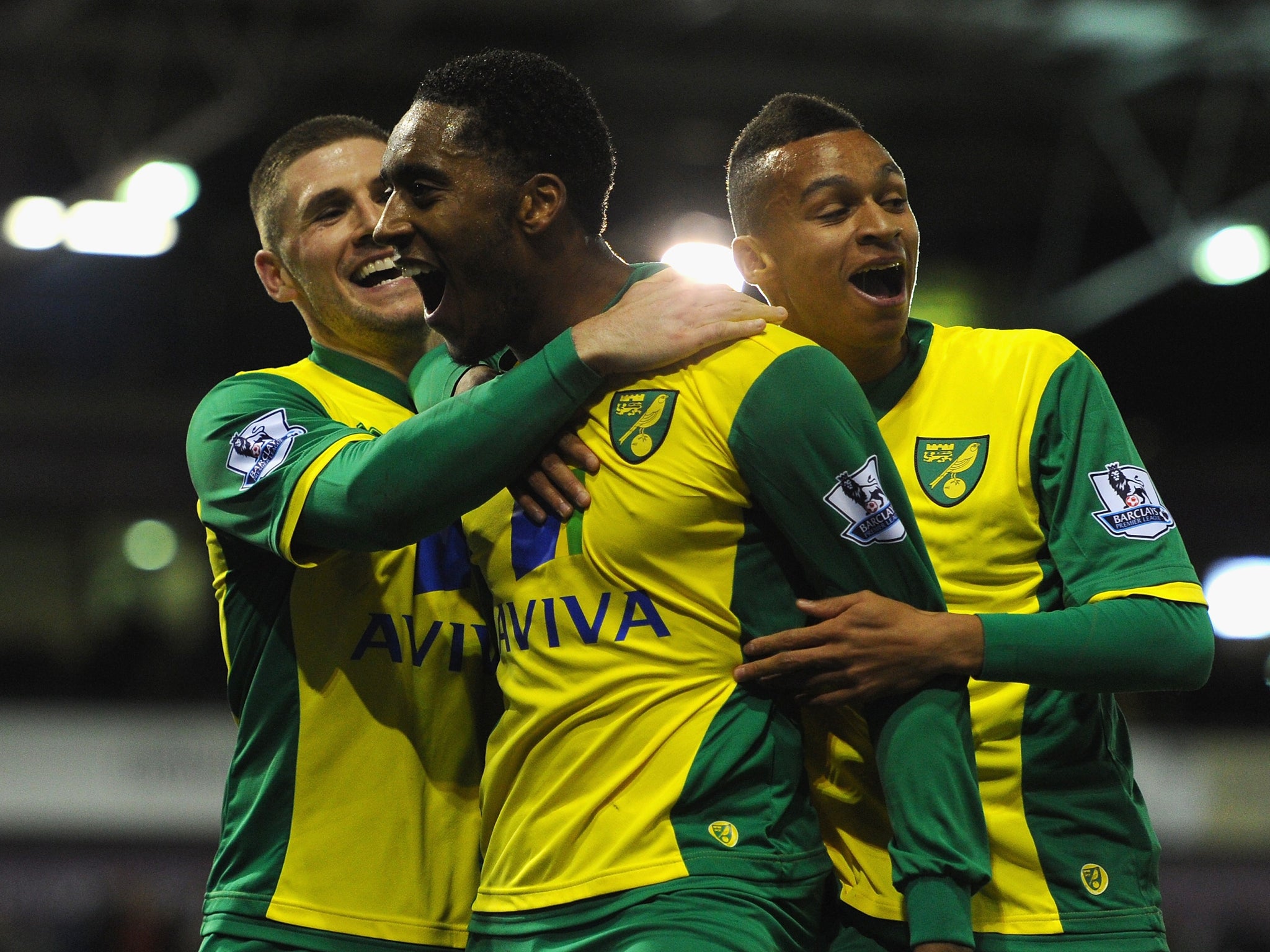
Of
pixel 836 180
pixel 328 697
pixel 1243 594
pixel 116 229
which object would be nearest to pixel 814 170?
pixel 836 180

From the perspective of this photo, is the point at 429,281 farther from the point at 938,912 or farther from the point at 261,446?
the point at 938,912

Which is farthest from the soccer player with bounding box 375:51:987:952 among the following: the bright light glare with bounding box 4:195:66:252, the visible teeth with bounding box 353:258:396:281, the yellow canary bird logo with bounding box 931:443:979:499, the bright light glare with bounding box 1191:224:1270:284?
the bright light glare with bounding box 1191:224:1270:284

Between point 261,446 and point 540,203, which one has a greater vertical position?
point 540,203

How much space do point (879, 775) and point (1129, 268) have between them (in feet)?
39.9

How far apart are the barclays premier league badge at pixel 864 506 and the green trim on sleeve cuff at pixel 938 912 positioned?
48 cm

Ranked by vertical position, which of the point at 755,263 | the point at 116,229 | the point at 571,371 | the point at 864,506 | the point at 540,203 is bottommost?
the point at 864,506

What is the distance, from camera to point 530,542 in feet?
7.59

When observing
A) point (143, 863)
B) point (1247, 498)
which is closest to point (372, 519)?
point (143, 863)

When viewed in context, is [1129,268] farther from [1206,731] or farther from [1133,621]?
[1133,621]

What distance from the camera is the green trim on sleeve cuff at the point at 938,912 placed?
6.96 feet

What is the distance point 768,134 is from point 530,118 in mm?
744

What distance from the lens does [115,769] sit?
11719 millimetres

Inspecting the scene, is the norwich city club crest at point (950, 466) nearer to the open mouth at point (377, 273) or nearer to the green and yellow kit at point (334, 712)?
the green and yellow kit at point (334, 712)

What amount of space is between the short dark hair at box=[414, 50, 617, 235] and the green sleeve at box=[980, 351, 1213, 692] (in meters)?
0.85
